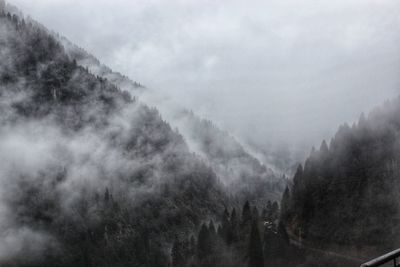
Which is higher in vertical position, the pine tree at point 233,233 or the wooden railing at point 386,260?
the pine tree at point 233,233

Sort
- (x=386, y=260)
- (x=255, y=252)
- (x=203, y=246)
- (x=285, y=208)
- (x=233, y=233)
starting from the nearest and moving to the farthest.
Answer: (x=386, y=260)
(x=255, y=252)
(x=285, y=208)
(x=233, y=233)
(x=203, y=246)

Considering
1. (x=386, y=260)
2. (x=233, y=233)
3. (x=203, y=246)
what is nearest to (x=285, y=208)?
(x=233, y=233)

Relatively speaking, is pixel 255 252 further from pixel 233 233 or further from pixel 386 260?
pixel 386 260

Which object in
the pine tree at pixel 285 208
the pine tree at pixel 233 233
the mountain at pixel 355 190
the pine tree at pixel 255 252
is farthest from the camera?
the pine tree at pixel 233 233

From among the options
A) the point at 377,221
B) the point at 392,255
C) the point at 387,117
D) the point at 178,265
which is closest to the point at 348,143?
the point at 387,117

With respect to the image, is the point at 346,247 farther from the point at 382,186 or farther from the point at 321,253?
the point at 382,186

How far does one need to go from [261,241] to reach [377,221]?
3336 centimetres

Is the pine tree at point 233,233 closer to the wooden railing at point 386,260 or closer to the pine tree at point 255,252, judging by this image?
the pine tree at point 255,252

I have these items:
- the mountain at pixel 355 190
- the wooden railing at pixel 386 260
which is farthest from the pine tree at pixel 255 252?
the wooden railing at pixel 386 260

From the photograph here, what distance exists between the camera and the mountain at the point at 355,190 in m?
119

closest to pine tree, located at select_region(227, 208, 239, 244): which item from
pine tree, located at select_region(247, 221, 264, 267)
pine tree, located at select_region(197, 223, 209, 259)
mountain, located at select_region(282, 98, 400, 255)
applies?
pine tree, located at select_region(197, 223, 209, 259)

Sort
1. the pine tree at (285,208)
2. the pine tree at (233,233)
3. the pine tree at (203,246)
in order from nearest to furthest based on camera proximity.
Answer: the pine tree at (285,208) < the pine tree at (233,233) < the pine tree at (203,246)

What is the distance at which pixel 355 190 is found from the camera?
437 ft

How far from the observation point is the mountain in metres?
119
